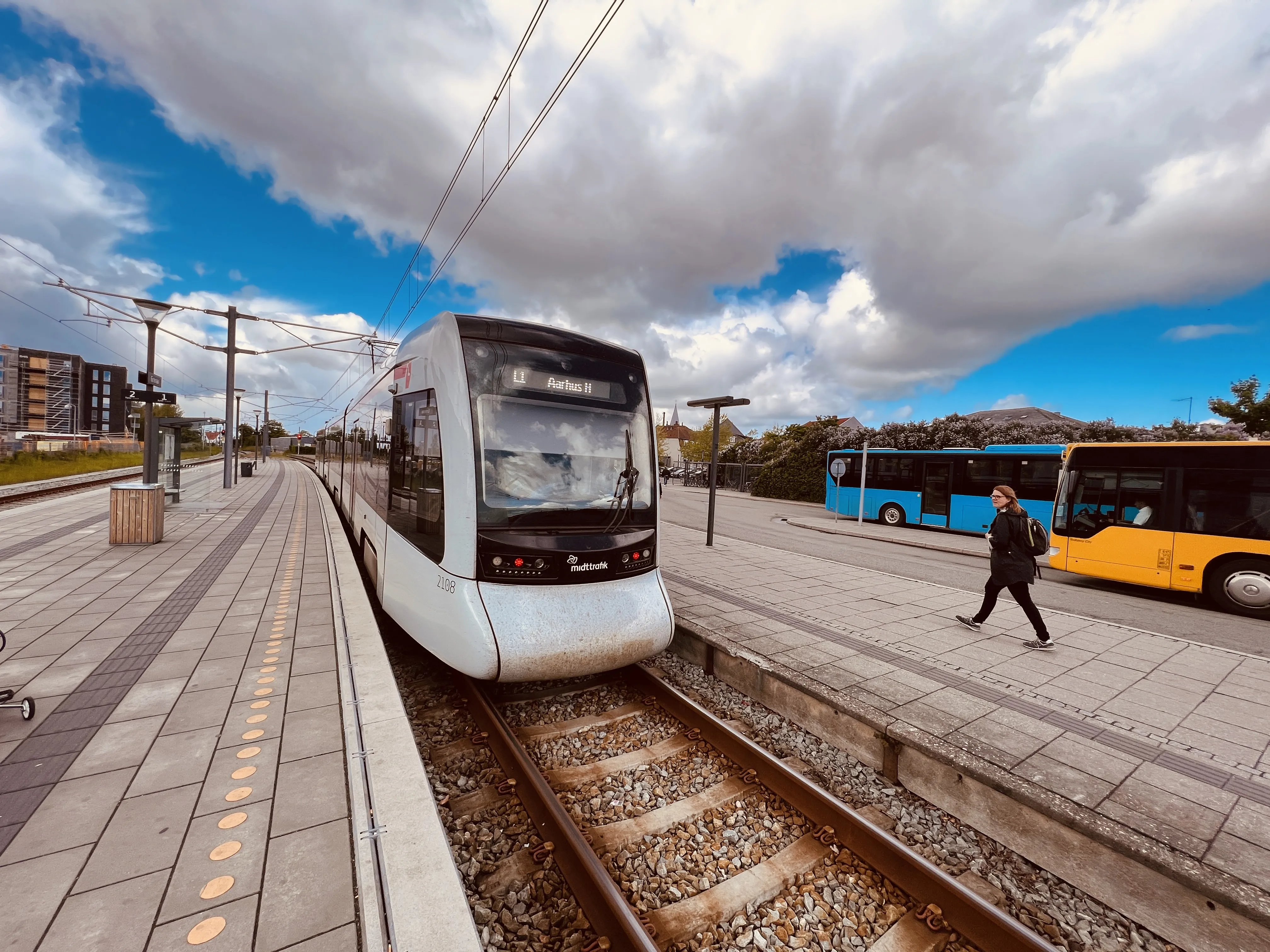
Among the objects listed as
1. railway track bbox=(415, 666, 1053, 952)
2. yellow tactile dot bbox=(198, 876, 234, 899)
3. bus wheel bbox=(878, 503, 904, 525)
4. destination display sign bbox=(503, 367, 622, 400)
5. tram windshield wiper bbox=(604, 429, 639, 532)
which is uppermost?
destination display sign bbox=(503, 367, 622, 400)

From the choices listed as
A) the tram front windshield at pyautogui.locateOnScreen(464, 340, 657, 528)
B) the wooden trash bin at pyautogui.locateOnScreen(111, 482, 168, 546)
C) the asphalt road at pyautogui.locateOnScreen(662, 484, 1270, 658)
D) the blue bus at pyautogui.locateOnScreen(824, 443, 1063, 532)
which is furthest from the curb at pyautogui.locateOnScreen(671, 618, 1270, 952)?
the blue bus at pyautogui.locateOnScreen(824, 443, 1063, 532)

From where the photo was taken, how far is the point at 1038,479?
14.7m

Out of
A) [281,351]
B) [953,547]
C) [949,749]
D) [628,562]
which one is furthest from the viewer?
[281,351]

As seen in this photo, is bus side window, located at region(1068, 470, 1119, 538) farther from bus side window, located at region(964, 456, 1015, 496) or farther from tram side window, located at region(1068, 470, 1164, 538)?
bus side window, located at region(964, 456, 1015, 496)

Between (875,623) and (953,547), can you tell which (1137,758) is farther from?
(953,547)

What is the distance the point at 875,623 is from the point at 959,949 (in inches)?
172

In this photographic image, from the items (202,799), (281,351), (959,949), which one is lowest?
(959,949)

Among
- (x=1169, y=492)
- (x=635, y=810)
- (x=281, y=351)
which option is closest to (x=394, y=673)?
(x=635, y=810)

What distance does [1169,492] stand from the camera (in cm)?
845

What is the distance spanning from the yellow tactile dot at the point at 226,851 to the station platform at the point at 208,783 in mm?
11

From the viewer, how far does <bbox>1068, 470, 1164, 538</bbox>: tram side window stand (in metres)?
8.61

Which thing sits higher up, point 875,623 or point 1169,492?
point 1169,492

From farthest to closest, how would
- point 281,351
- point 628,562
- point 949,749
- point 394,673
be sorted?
point 281,351 → point 394,673 → point 628,562 → point 949,749

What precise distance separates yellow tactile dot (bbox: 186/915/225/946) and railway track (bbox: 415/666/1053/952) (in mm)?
1011
